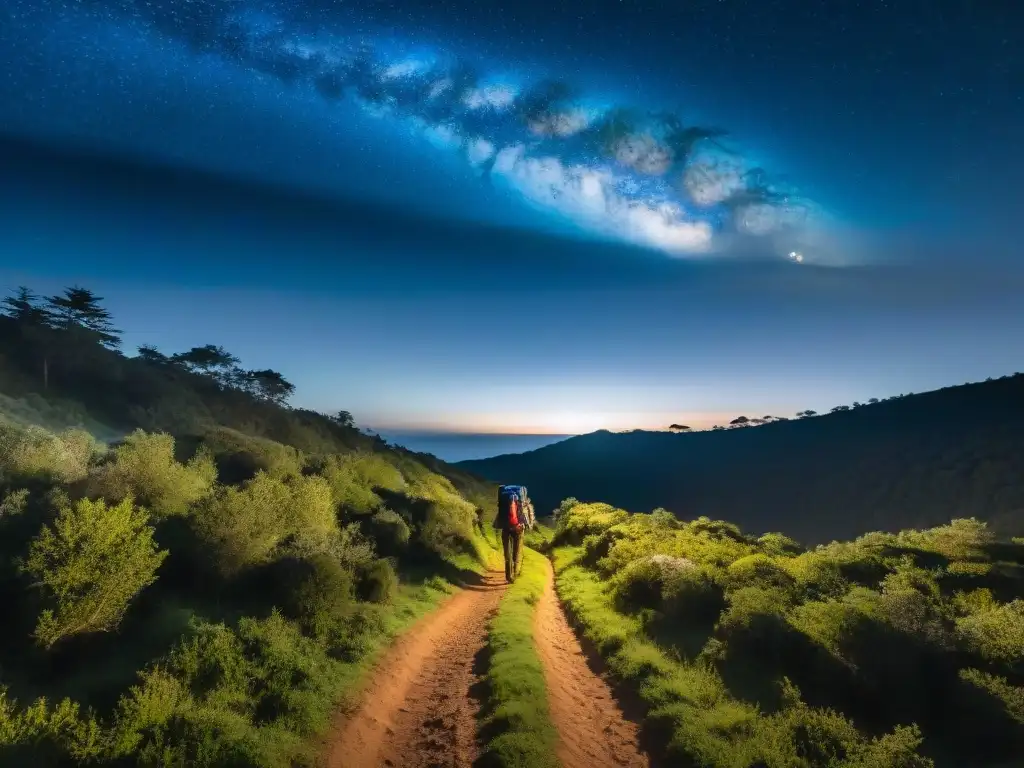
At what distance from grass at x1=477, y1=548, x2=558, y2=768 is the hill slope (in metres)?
45.7

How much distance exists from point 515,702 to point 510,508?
43.1 feet

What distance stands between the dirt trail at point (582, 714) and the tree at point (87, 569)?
8784mm

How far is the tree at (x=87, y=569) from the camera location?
29.9 ft

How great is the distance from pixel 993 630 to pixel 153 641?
17347 mm

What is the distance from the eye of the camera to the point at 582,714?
9625 millimetres

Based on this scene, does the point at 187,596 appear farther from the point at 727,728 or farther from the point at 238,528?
the point at 727,728

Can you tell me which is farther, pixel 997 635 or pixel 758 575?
pixel 758 575

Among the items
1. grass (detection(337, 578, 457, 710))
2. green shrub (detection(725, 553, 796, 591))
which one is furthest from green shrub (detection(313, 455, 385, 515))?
green shrub (detection(725, 553, 796, 591))

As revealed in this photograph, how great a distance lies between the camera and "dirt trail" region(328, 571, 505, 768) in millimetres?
7988

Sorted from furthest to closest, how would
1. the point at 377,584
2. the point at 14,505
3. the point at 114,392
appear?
the point at 114,392, the point at 377,584, the point at 14,505

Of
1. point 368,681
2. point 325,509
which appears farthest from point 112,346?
point 368,681

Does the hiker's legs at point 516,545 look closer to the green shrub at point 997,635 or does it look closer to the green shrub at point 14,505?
the green shrub at point 997,635

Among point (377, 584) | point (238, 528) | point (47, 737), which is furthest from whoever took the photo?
point (377, 584)

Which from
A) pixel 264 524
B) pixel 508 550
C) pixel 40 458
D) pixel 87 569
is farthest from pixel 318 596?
pixel 508 550
